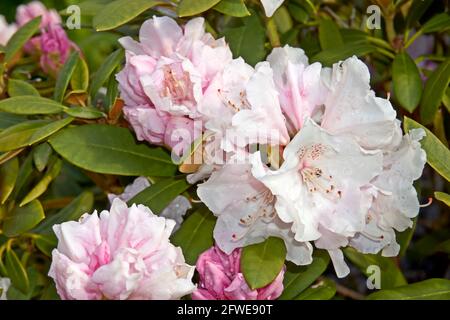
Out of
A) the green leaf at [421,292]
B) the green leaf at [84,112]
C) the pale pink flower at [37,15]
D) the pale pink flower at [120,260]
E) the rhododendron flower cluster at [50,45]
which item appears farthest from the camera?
the pale pink flower at [37,15]

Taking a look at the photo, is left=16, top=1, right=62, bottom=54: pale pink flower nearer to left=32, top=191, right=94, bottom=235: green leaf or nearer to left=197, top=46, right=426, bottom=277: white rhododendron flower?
left=32, top=191, right=94, bottom=235: green leaf

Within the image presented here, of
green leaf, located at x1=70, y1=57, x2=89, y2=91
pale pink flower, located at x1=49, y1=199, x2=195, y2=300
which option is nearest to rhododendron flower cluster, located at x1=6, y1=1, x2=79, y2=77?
green leaf, located at x1=70, y1=57, x2=89, y2=91

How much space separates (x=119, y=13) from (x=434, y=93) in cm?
46

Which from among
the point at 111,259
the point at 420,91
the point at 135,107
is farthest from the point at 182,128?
the point at 420,91

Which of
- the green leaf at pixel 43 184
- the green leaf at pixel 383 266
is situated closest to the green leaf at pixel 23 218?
the green leaf at pixel 43 184

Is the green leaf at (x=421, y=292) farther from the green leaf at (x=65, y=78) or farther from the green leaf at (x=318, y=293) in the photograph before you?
the green leaf at (x=65, y=78)

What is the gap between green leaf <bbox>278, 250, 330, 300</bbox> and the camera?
47.1 inches

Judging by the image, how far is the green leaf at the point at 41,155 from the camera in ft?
4.03

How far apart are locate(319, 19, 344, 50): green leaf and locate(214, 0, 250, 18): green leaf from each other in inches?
10.7

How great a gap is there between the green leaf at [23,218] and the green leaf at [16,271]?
69 mm
